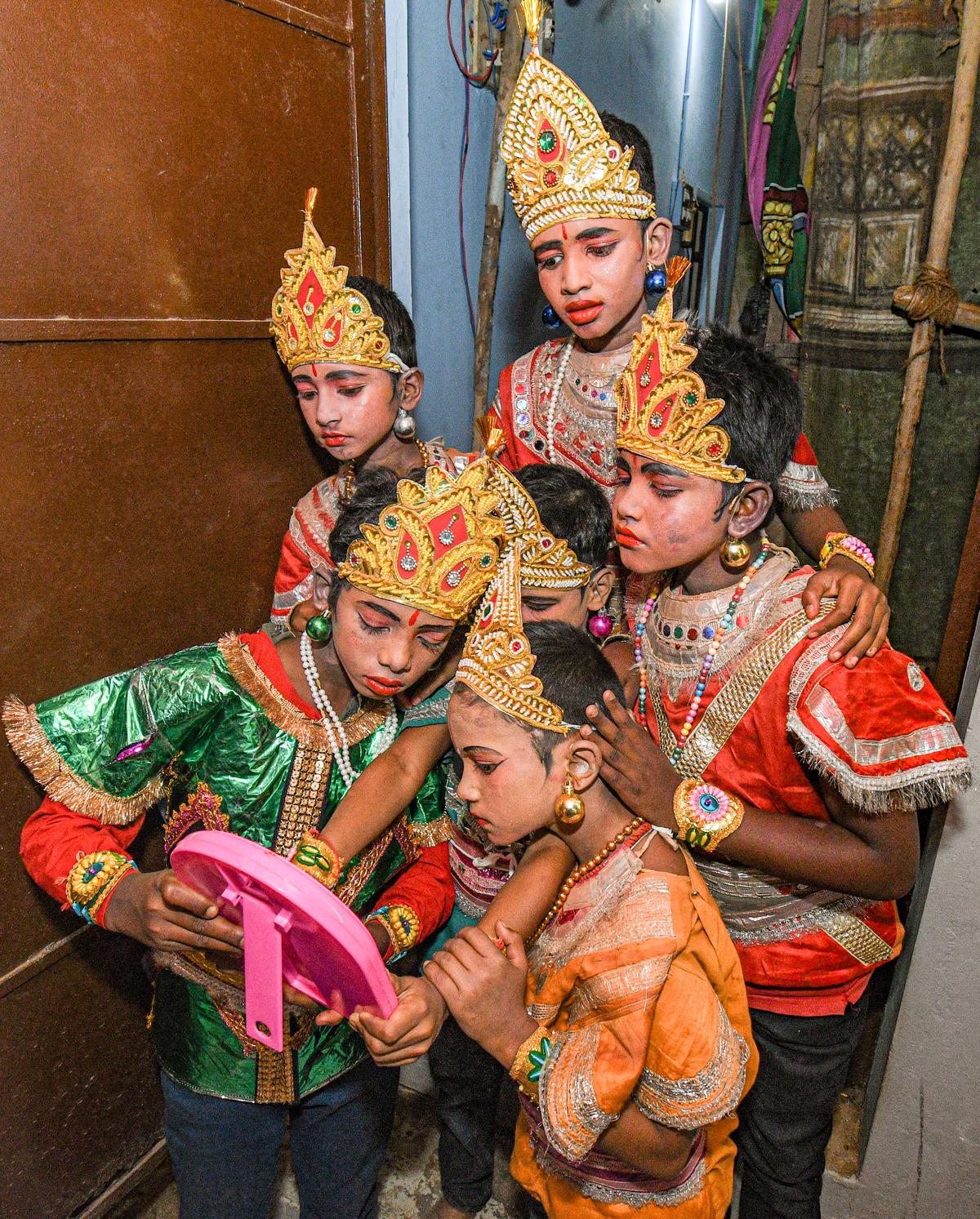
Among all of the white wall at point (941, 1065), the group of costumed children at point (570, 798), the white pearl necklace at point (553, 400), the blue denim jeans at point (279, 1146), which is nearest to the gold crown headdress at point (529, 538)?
the group of costumed children at point (570, 798)

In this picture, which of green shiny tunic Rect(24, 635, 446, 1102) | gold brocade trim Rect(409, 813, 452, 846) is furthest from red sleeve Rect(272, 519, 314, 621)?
gold brocade trim Rect(409, 813, 452, 846)

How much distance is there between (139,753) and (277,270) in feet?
4.30

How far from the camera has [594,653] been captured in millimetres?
1625

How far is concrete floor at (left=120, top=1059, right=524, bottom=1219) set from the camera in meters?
2.43

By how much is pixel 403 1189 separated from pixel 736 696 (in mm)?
1795

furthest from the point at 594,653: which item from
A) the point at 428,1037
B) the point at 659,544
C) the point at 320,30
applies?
the point at 320,30

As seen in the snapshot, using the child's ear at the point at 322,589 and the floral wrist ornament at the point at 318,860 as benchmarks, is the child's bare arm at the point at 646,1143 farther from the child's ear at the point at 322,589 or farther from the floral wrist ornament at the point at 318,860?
the child's ear at the point at 322,589

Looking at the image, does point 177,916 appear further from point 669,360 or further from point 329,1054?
point 669,360

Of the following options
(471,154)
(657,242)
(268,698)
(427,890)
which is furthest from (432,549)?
(471,154)

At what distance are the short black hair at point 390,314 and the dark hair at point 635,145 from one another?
642 millimetres

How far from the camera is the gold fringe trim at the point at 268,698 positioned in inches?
66.2

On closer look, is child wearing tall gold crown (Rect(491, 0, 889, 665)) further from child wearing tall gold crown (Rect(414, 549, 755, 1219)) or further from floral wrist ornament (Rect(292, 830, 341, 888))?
floral wrist ornament (Rect(292, 830, 341, 888))

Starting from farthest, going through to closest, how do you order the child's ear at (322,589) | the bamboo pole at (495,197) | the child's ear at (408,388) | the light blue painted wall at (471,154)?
the bamboo pole at (495,197), the light blue painted wall at (471,154), the child's ear at (408,388), the child's ear at (322,589)

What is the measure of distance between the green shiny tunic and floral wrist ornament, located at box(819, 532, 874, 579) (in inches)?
38.6
